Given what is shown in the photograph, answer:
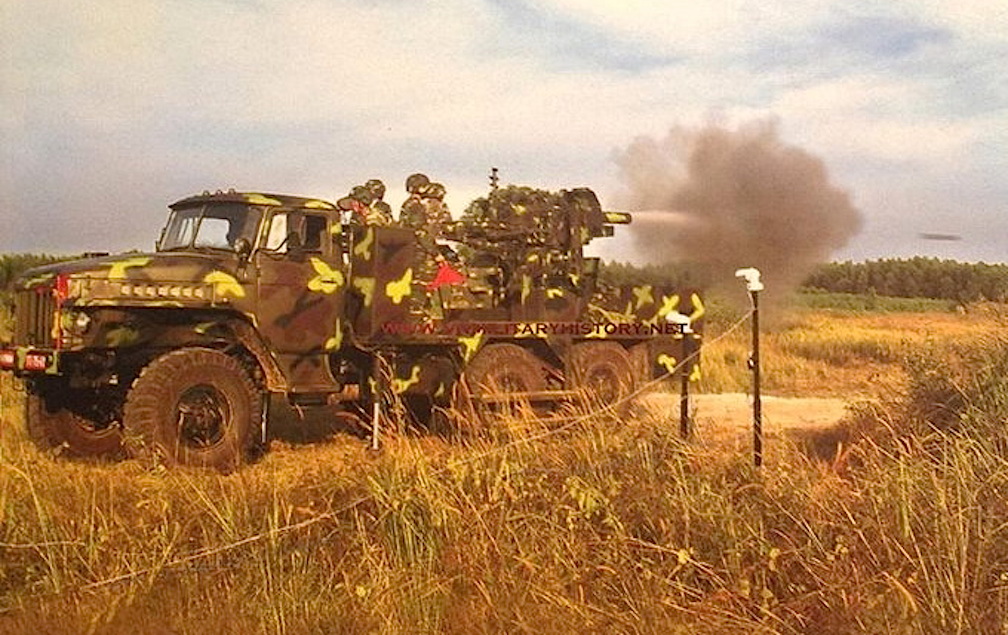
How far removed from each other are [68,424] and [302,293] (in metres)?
2.46

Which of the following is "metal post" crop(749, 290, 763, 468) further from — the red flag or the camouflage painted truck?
the red flag

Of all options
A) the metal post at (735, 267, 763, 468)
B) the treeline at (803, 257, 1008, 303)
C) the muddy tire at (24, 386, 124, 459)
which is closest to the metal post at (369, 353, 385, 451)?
the muddy tire at (24, 386, 124, 459)

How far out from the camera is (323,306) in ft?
33.5

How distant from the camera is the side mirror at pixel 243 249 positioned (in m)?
9.81

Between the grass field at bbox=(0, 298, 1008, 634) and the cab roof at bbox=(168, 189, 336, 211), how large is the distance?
3633 mm

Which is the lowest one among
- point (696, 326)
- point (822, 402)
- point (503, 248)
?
point (822, 402)

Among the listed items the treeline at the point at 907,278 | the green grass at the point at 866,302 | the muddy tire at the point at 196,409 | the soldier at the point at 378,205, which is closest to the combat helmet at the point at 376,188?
the soldier at the point at 378,205

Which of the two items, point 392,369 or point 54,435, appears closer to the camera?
point 54,435

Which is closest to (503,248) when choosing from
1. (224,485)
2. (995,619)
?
(224,485)

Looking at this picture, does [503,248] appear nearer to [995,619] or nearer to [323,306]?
[323,306]

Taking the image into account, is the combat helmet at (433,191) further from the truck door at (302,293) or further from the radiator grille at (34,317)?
the radiator grille at (34,317)

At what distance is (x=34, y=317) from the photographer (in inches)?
362

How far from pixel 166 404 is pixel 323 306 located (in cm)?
186

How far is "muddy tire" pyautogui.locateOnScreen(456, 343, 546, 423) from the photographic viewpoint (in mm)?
11047
